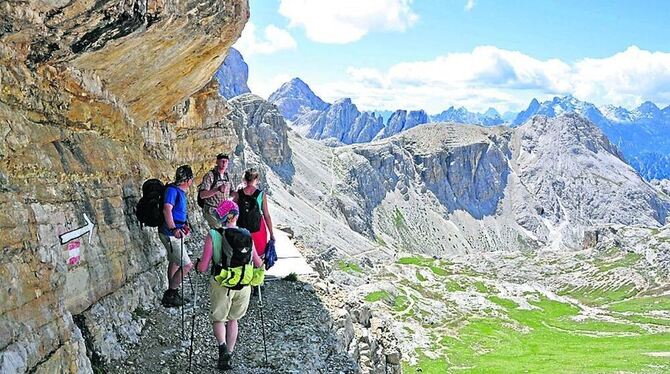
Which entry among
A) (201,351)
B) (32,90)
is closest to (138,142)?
(32,90)

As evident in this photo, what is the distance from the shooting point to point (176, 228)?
1433 centimetres

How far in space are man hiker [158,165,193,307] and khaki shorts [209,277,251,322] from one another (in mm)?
2412

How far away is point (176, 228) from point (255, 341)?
412 cm

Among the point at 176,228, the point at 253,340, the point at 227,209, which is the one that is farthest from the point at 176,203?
the point at 253,340

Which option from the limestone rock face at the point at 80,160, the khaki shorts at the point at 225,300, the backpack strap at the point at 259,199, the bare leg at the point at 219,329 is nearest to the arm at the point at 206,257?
the khaki shorts at the point at 225,300

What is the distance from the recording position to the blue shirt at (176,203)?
14172 mm

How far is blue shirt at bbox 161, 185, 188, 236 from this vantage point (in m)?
14.2

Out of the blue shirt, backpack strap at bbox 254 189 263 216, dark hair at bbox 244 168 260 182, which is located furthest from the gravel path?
dark hair at bbox 244 168 260 182

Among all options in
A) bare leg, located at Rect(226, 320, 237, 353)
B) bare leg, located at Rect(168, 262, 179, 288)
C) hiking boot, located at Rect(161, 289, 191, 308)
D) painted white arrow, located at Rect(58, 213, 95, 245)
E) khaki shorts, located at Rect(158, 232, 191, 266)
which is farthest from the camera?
hiking boot, located at Rect(161, 289, 191, 308)

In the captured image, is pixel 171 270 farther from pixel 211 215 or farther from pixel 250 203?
pixel 250 203

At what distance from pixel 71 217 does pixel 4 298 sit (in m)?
3.59

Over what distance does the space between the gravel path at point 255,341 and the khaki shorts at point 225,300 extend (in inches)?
71.1

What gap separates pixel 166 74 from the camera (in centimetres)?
1980

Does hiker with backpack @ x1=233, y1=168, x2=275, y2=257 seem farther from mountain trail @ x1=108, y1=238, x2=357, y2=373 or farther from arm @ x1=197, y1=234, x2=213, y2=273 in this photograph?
arm @ x1=197, y1=234, x2=213, y2=273
